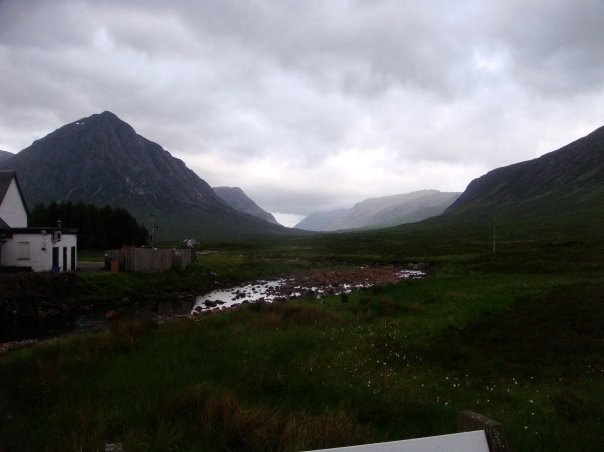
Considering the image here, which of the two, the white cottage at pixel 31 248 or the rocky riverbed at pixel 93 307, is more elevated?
the white cottage at pixel 31 248

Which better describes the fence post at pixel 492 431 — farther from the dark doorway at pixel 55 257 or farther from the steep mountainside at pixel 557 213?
the steep mountainside at pixel 557 213

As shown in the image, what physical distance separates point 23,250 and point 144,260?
11.2 metres

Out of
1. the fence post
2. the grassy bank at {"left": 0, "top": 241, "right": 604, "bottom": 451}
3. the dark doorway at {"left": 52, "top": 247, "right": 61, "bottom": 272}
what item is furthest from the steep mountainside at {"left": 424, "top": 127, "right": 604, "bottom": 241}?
the fence post

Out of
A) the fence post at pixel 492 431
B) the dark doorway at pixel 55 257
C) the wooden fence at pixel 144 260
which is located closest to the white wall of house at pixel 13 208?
the wooden fence at pixel 144 260

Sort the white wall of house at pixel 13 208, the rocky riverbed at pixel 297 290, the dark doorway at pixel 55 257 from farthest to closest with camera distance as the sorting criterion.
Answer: the white wall of house at pixel 13 208, the dark doorway at pixel 55 257, the rocky riverbed at pixel 297 290

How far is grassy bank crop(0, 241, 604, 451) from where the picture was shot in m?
8.16

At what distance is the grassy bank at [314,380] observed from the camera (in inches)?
321

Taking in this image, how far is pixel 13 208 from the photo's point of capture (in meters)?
57.6

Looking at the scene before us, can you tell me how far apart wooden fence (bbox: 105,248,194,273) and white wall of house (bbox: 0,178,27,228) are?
54.5 feet

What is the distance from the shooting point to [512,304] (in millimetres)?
20891

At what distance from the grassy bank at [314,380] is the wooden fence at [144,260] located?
30.8m

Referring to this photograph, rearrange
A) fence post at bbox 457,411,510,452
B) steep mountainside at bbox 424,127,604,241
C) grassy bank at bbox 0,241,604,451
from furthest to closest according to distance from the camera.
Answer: steep mountainside at bbox 424,127,604,241, grassy bank at bbox 0,241,604,451, fence post at bbox 457,411,510,452

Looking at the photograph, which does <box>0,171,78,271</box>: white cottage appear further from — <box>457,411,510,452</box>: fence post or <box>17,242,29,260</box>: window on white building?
<box>457,411,510,452</box>: fence post

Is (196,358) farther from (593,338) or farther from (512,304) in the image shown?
(512,304)
